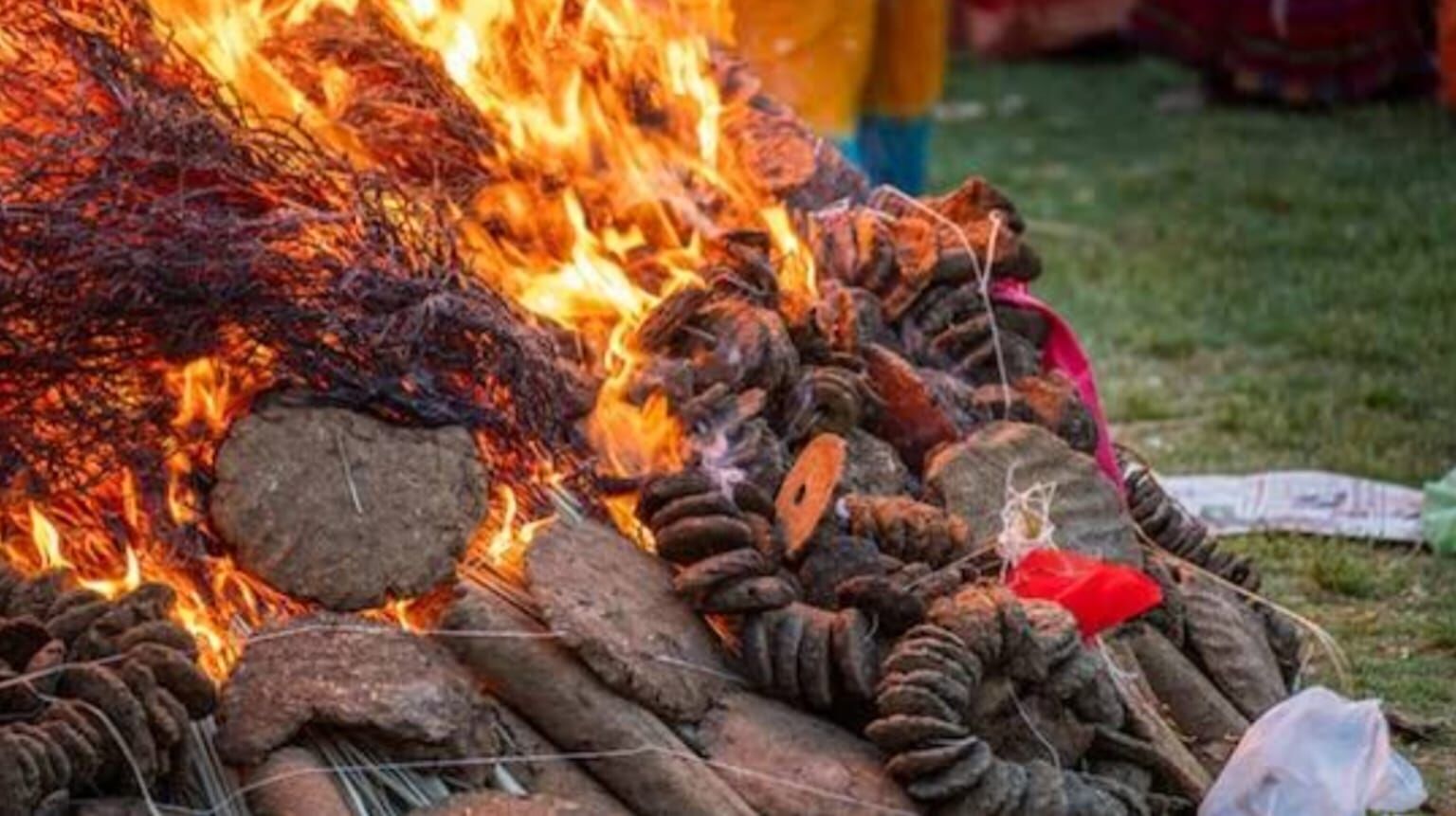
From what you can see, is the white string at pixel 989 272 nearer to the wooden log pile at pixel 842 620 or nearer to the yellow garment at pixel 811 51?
the wooden log pile at pixel 842 620

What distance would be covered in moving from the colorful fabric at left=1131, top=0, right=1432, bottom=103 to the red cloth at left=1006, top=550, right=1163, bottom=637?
8.11 meters

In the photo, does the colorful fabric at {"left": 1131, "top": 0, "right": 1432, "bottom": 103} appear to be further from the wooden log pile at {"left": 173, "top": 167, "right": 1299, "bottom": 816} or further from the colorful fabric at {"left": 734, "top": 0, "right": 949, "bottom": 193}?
the wooden log pile at {"left": 173, "top": 167, "right": 1299, "bottom": 816}

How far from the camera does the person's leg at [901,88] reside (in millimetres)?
9234

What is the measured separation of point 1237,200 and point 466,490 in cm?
689

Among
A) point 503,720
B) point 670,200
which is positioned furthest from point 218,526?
point 670,200

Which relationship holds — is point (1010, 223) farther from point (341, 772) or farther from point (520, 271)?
point (341, 772)

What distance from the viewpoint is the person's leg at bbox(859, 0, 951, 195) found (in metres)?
9.23

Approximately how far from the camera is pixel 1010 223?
18.9 ft

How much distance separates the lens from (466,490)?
470cm

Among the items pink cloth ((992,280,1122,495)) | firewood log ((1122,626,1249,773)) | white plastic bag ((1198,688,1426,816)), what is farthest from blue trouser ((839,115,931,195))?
white plastic bag ((1198,688,1426,816))

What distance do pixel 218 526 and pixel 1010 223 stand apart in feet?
5.65

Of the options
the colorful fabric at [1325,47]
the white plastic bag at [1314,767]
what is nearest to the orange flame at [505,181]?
the white plastic bag at [1314,767]

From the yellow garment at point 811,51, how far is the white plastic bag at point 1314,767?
145 inches

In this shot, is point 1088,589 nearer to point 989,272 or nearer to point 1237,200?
point 989,272
